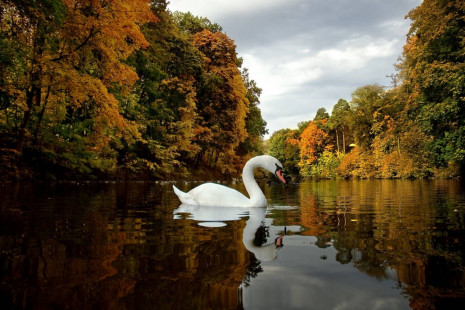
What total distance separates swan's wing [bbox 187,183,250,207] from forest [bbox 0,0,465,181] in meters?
6.82

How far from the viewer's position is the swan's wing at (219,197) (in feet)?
18.8

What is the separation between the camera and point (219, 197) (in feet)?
19.2

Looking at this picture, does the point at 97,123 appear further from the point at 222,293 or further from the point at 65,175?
the point at 222,293

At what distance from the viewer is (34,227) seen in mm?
3615

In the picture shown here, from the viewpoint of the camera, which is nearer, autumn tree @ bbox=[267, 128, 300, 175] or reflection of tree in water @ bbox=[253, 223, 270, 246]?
reflection of tree in water @ bbox=[253, 223, 270, 246]

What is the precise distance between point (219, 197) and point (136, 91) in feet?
64.2

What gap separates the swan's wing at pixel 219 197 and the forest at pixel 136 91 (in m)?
6.82

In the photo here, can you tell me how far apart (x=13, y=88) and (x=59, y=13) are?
3344mm

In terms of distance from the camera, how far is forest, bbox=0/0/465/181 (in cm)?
1139

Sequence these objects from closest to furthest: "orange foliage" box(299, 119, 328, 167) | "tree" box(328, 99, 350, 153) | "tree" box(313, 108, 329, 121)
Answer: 1. "tree" box(328, 99, 350, 153)
2. "orange foliage" box(299, 119, 328, 167)
3. "tree" box(313, 108, 329, 121)

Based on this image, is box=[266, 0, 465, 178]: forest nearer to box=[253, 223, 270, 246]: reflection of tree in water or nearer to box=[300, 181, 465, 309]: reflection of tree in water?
box=[300, 181, 465, 309]: reflection of tree in water

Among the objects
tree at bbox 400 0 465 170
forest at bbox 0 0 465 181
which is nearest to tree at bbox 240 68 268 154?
forest at bbox 0 0 465 181

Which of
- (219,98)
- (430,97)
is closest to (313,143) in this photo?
(219,98)

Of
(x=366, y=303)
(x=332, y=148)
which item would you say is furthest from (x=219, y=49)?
(x=332, y=148)
